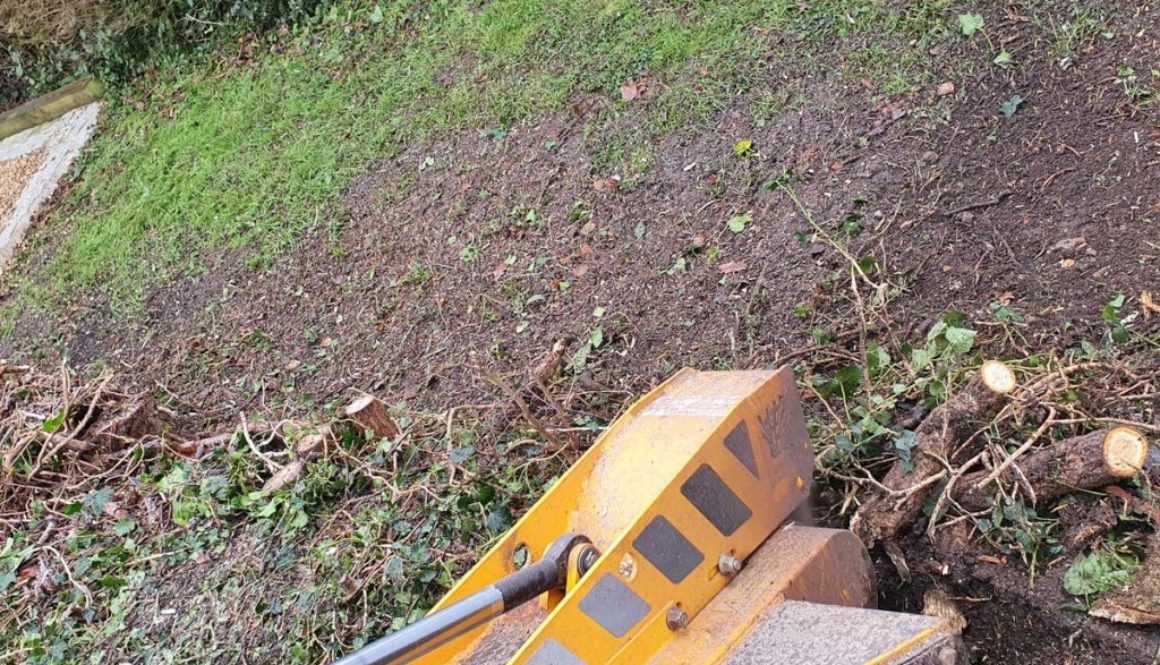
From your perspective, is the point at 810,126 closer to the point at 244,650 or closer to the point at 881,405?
the point at 881,405

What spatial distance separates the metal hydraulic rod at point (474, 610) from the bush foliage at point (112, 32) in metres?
6.94

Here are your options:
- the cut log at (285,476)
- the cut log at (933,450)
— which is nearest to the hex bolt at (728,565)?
the cut log at (933,450)

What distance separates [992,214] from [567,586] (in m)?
2.46

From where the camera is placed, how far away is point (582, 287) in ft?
14.5

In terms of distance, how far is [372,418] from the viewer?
3.76m

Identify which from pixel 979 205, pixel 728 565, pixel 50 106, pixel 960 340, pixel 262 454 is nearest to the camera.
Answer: pixel 728 565

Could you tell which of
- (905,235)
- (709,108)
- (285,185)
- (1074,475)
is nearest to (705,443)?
(1074,475)

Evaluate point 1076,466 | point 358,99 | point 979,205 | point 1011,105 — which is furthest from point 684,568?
point 358,99

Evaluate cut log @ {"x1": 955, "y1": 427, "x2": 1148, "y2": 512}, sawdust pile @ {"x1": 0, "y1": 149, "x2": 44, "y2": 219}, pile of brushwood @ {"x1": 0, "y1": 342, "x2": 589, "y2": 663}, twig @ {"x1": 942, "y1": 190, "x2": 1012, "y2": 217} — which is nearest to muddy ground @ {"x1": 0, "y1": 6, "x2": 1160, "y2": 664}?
twig @ {"x1": 942, "y1": 190, "x2": 1012, "y2": 217}

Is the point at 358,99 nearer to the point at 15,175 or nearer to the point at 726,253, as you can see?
the point at 726,253

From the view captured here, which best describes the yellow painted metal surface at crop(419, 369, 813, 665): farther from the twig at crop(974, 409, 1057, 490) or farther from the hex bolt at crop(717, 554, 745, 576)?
the twig at crop(974, 409, 1057, 490)

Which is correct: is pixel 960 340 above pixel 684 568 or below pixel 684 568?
below

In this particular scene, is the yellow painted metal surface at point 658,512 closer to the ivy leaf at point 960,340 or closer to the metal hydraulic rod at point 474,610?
the metal hydraulic rod at point 474,610

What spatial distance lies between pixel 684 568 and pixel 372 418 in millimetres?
1965
